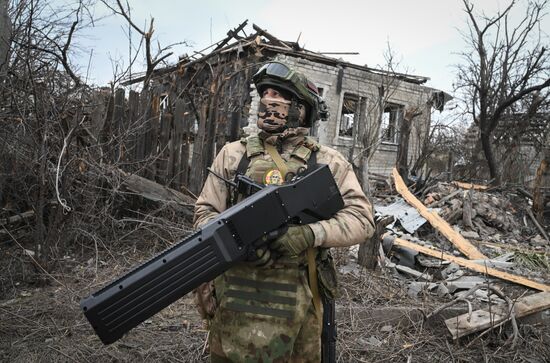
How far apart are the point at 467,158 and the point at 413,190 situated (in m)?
7.40

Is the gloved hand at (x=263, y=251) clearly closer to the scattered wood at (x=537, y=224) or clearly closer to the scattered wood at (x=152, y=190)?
the scattered wood at (x=152, y=190)

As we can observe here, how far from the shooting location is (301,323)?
6.08 feet

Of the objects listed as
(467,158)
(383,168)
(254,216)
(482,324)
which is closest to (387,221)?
(482,324)

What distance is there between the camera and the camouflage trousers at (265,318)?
1.79 metres

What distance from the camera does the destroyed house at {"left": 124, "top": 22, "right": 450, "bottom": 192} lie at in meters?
5.35

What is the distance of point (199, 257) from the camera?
64.5 inches

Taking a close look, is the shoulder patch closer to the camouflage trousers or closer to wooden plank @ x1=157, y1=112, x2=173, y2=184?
the camouflage trousers

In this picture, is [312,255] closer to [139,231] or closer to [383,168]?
[139,231]

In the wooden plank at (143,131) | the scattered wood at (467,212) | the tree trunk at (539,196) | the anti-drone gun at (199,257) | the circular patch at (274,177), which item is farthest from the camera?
the tree trunk at (539,196)

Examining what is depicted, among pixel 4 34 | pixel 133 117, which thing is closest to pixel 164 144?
pixel 133 117

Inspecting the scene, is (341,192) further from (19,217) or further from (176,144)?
(19,217)

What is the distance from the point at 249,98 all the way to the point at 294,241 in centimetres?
1024

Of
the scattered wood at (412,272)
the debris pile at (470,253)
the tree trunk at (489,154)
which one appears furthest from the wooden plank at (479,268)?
the tree trunk at (489,154)

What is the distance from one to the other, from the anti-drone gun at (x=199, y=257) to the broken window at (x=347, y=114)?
38.1ft
